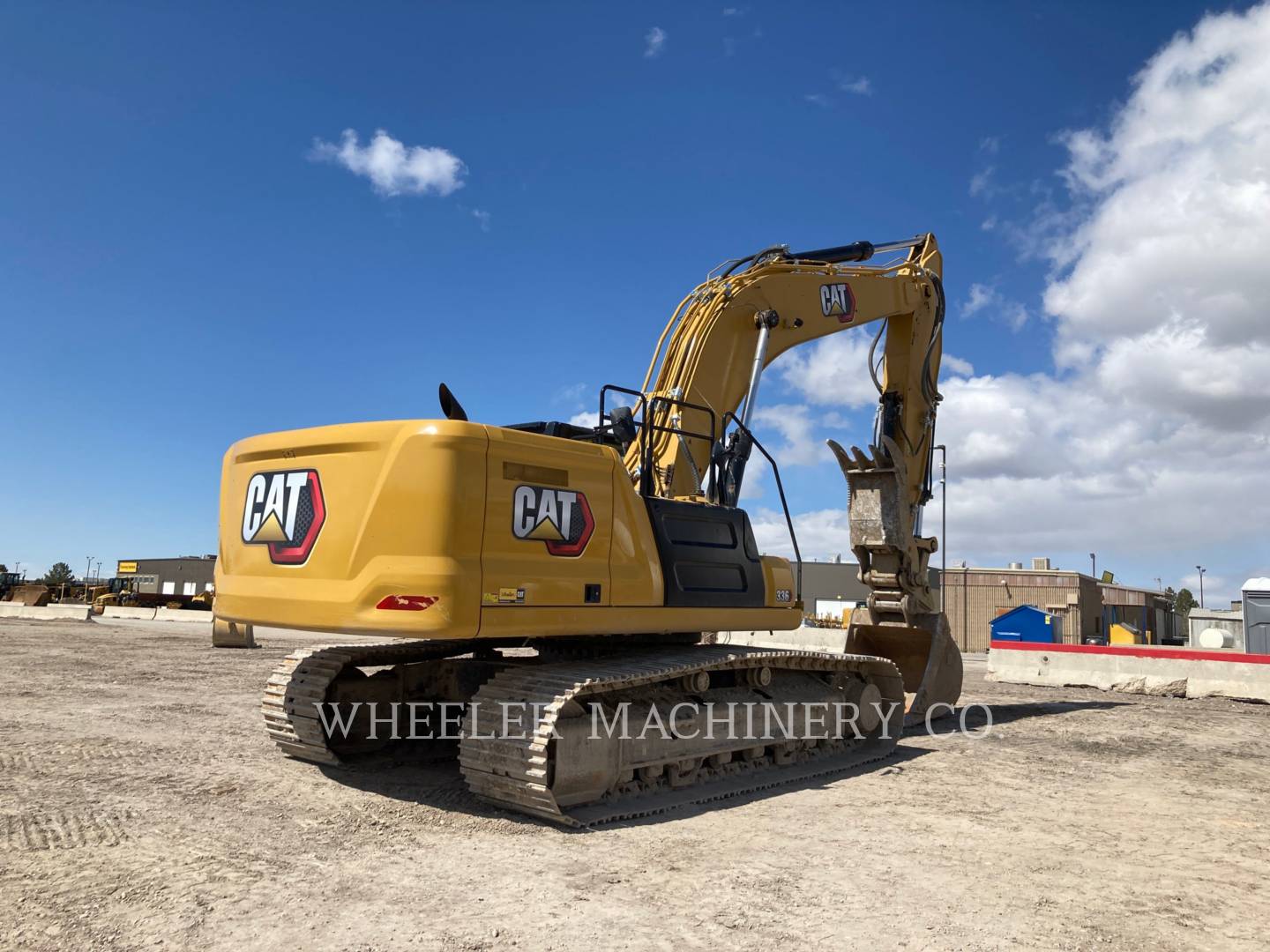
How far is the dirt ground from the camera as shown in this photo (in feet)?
12.9

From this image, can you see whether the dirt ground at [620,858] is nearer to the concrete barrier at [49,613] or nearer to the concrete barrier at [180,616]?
the concrete barrier at [180,616]

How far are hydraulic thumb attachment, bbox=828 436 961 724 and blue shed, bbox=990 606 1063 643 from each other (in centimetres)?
1795

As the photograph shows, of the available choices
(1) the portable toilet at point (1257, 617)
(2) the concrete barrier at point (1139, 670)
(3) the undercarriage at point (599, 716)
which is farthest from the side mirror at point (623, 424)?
(1) the portable toilet at point (1257, 617)

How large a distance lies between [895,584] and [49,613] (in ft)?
109

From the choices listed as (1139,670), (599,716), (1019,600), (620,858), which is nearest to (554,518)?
(599,716)

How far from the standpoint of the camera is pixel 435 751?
26.5 ft

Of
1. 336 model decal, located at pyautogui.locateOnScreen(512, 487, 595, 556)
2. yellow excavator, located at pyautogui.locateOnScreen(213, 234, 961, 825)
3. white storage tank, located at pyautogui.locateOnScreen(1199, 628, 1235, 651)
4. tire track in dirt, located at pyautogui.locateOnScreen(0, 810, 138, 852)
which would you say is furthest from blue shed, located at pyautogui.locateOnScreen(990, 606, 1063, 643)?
tire track in dirt, located at pyautogui.locateOnScreen(0, 810, 138, 852)

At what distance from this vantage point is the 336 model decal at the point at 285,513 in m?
6.00

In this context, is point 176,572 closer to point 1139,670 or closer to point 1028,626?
point 1028,626

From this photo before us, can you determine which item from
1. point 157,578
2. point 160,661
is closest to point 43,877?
point 160,661

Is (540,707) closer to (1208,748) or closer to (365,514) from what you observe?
(365,514)

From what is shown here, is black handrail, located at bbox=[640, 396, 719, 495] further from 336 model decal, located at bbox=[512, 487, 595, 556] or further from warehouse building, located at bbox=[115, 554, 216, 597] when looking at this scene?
warehouse building, located at bbox=[115, 554, 216, 597]

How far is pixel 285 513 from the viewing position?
6.18 m

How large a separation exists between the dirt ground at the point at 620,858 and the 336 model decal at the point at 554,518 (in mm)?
1771
